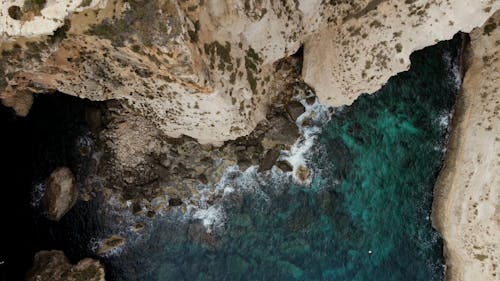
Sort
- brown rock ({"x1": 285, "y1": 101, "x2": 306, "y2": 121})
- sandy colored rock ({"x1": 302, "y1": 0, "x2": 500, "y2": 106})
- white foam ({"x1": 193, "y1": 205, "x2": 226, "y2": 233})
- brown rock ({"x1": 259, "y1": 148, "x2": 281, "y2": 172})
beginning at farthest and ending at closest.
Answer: white foam ({"x1": 193, "y1": 205, "x2": 226, "y2": 233}), brown rock ({"x1": 259, "y1": 148, "x2": 281, "y2": 172}), brown rock ({"x1": 285, "y1": 101, "x2": 306, "y2": 121}), sandy colored rock ({"x1": 302, "y1": 0, "x2": 500, "y2": 106})

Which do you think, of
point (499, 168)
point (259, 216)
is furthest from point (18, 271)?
point (499, 168)

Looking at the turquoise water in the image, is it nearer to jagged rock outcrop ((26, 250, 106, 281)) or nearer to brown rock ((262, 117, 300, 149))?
jagged rock outcrop ((26, 250, 106, 281))

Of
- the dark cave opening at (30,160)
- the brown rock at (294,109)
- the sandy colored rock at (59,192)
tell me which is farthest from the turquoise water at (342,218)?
the dark cave opening at (30,160)

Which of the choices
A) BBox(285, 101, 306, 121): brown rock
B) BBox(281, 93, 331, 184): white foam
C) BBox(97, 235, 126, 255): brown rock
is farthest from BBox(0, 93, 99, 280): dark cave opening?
BBox(281, 93, 331, 184): white foam

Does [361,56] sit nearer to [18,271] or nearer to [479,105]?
[479,105]

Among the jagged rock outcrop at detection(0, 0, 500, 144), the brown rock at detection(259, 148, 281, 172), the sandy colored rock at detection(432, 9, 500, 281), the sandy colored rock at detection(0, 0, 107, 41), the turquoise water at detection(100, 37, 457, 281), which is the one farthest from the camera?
the turquoise water at detection(100, 37, 457, 281)

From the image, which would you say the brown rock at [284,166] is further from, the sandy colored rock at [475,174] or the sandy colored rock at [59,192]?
the sandy colored rock at [59,192]
